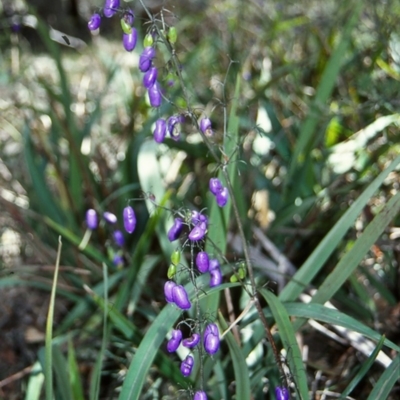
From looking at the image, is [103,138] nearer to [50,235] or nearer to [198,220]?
[50,235]

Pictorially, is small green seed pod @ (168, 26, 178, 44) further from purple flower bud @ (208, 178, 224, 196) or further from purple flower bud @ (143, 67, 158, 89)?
purple flower bud @ (208, 178, 224, 196)

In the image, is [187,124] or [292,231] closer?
[292,231]

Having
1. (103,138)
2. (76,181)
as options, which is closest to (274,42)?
(103,138)

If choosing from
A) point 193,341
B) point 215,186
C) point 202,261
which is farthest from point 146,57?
point 193,341

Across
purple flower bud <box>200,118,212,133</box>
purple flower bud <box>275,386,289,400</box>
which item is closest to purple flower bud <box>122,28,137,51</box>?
purple flower bud <box>200,118,212,133</box>

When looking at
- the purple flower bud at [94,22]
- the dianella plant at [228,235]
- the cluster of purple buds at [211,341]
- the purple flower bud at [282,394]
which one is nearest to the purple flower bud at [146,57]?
the dianella plant at [228,235]

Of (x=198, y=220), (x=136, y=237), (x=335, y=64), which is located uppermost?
(x=335, y=64)

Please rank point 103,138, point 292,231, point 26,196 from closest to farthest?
point 292,231
point 26,196
point 103,138

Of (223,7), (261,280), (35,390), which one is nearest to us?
(35,390)

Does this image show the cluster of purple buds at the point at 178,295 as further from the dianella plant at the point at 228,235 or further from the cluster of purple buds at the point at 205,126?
the cluster of purple buds at the point at 205,126
